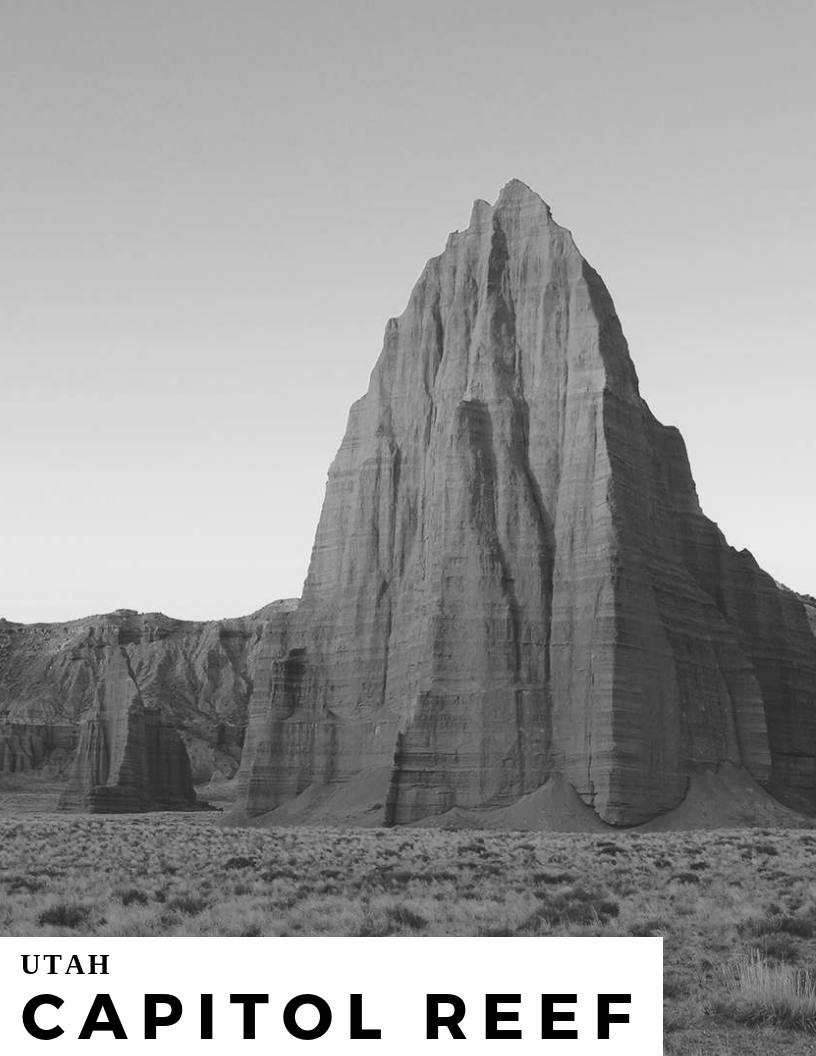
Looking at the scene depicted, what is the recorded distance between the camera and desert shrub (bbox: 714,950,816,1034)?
1744cm

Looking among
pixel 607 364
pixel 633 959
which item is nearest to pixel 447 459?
pixel 607 364

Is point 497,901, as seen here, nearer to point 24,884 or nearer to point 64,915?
point 64,915

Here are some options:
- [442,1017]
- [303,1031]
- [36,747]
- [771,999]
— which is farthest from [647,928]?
[36,747]

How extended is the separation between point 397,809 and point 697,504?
32.0 m

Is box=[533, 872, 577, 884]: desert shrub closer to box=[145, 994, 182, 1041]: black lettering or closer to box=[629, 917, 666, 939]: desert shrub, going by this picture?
box=[629, 917, 666, 939]: desert shrub

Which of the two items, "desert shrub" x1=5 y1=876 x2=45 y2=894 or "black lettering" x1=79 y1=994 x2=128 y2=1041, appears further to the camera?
"desert shrub" x1=5 y1=876 x2=45 y2=894

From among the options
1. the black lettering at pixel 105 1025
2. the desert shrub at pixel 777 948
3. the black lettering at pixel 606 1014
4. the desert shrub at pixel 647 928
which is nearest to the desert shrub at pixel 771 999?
the desert shrub at pixel 777 948

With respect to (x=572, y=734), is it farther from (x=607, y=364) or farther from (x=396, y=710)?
(x=607, y=364)

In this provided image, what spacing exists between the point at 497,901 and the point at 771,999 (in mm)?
12732

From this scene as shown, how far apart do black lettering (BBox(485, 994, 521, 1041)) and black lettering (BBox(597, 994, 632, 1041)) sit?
705mm

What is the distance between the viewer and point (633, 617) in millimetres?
84375

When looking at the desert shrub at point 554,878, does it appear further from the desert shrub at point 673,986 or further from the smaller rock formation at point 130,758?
the smaller rock formation at point 130,758

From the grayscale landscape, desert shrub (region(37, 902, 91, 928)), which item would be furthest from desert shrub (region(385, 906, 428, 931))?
the grayscale landscape

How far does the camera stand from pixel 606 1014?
12.8 m
